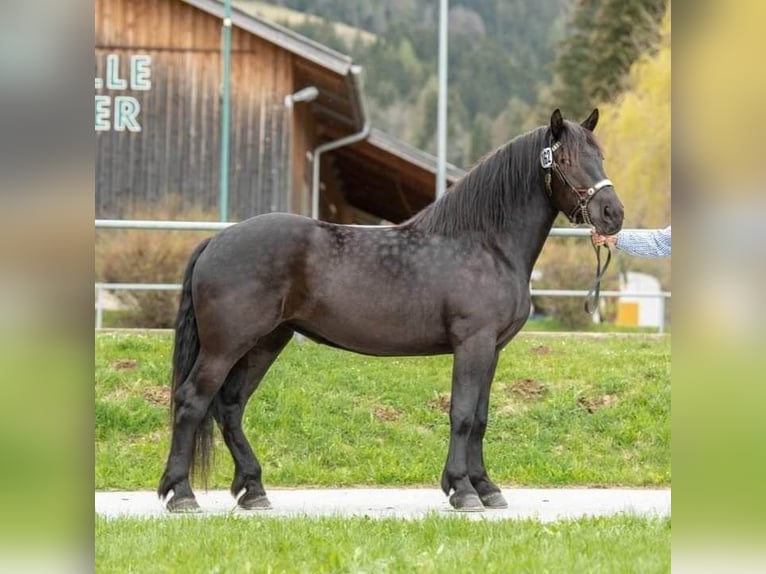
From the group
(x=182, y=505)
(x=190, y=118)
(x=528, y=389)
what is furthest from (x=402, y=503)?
(x=190, y=118)

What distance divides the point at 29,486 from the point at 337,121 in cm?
2109

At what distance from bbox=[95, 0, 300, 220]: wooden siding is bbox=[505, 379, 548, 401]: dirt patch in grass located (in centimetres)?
1083

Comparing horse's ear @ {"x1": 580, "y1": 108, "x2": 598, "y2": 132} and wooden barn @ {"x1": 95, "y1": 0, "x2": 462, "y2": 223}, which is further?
wooden barn @ {"x1": 95, "y1": 0, "x2": 462, "y2": 223}

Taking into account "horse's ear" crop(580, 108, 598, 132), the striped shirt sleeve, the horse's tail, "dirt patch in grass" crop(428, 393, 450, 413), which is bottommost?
"dirt patch in grass" crop(428, 393, 450, 413)

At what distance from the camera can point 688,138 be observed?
2635 mm

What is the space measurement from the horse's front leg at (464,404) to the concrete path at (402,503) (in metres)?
0.12

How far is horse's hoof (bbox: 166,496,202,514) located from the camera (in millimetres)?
6000

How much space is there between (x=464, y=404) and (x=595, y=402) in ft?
9.13

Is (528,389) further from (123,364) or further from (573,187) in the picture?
(123,364)

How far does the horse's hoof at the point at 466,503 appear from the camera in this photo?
238 inches

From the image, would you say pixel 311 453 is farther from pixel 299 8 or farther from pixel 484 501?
pixel 299 8

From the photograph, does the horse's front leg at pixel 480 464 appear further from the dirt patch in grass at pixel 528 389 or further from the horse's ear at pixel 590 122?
the dirt patch in grass at pixel 528 389

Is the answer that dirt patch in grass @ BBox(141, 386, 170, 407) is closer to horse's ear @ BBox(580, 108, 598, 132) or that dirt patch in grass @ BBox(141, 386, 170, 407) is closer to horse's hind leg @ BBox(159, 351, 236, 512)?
horse's hind leg @ BBox(159, 351, 236, 512)

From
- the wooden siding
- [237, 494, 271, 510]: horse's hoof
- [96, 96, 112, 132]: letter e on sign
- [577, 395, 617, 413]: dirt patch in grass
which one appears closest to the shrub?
the wooden siding
